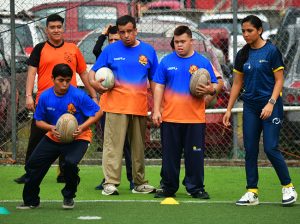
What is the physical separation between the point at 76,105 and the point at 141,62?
5.60ft

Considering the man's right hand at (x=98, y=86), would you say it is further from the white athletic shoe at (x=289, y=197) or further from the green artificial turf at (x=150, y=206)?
the white athletic shoe at (x=289, y=197)

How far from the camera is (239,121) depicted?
15.6 metres

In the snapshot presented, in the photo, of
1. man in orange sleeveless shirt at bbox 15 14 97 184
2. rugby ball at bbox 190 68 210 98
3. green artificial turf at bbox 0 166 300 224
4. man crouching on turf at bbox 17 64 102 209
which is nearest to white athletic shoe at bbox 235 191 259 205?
green artificial turf at bbox 0 166 300 224

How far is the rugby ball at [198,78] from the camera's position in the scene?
36.9ft

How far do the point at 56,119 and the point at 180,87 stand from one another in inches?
65.2

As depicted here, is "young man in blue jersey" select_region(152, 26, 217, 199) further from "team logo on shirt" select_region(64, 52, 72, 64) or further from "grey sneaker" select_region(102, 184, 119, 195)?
"team logo on shirt" select_region(64, 52, 72, 64)

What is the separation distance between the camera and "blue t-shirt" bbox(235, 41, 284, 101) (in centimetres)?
1080

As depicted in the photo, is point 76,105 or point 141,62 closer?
point 76,105

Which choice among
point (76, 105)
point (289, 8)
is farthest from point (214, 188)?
point (289, 8)

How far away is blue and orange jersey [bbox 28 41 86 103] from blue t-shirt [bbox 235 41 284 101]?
102 inches

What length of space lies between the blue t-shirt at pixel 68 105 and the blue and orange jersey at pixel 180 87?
51.4 inches

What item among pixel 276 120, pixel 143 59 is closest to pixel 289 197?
pixel 276 120

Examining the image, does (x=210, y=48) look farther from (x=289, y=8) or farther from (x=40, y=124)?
(x=40, y=124)

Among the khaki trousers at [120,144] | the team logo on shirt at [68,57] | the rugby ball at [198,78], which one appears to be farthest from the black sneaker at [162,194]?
the team logo on shirt at [68,57]
